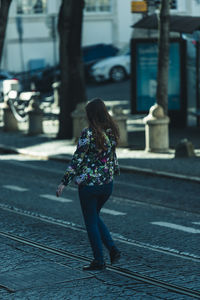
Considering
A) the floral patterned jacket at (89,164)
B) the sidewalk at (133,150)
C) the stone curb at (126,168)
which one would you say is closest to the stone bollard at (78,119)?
the sidewalk at (133,150)

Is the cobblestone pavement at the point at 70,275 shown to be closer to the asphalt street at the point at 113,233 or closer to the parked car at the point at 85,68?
the asphalt street at the point at 113,233

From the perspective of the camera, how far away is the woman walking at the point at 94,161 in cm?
824

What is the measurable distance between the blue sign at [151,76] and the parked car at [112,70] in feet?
59.1

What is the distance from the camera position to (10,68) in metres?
49.6

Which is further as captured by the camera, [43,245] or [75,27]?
[75,27]

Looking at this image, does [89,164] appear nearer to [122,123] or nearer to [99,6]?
[122,123]

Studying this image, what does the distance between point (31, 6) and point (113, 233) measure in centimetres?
4047

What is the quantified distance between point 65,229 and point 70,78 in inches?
515

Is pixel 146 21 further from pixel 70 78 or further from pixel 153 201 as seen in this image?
pixel 153 201

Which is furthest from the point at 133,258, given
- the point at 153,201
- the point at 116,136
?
the point at 153,201

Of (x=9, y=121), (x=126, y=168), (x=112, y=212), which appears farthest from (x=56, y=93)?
(x=112, y=212)

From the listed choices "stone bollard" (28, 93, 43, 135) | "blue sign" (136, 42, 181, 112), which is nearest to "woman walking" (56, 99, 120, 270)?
"blue sign" (136, 42, 181, 112)

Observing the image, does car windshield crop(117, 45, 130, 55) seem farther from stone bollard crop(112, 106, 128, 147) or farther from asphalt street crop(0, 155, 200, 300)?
asphalt street crop(0, 155, 200, 300)

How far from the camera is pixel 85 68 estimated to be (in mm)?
44906
